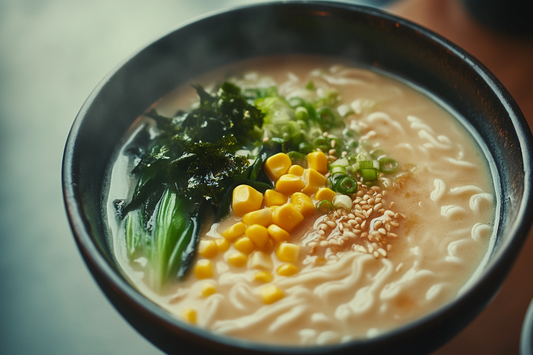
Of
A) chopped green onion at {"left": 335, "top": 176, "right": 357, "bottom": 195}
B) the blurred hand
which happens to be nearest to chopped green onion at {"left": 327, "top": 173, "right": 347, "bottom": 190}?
chopped green onion at {"left": 335, "top": 176, "right": 357, "bottom": 195}

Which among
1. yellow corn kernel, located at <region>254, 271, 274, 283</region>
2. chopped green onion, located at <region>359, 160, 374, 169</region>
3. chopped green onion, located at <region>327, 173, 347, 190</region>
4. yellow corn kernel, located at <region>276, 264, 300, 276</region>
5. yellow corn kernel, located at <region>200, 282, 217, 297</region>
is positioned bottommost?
yellow corn kernel, located at <region>200, 282, 217, 297</region>

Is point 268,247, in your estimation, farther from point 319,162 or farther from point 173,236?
point 319,162

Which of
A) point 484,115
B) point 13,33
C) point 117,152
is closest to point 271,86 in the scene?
point 117,152

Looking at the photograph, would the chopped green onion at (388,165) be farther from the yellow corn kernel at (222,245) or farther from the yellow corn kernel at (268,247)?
the yellow corn kernel at (222,245)

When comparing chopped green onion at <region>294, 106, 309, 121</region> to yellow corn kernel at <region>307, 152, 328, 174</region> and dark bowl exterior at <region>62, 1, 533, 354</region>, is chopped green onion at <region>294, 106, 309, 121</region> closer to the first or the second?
yellow corn kernel at <region>307, 152, 328, 174</region>

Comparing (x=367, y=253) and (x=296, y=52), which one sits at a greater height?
(x=296, y=52)

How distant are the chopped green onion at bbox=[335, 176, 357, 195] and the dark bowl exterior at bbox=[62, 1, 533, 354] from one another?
710 millimetres

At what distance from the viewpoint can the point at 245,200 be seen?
2.19 m

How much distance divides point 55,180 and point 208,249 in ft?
5.66

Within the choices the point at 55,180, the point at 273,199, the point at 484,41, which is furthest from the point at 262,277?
the point at 484,41

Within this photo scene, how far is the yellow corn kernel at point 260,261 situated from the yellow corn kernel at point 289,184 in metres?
0.39

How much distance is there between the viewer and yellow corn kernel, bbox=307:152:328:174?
2.42 metres

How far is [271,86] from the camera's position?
297cm

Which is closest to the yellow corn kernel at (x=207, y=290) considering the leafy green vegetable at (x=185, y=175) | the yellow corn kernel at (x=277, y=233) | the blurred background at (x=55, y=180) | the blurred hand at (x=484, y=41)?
the leafy green vegetable at (x=185, y=175)
